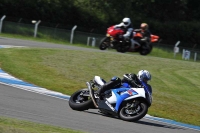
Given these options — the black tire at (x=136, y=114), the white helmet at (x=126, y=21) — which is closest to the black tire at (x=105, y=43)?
the white helmet at (x=126, y=21)

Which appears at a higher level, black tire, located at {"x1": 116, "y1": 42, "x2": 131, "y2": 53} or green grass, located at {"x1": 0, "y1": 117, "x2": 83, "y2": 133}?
black tire, located at {"x1": 116, "y1": 42, "x2": 131, "y2": 53}

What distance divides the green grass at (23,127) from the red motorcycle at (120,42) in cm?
1989

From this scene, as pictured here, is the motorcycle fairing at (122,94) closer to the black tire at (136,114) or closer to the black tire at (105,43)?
the black tire at (136,114)

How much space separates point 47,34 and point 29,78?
21.9 metres

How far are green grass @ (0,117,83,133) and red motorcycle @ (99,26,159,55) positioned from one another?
19.9 meters

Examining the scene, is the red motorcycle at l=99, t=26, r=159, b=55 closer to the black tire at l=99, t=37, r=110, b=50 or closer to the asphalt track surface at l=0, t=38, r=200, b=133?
the black tire at l=99, t=37, r=110, b=50

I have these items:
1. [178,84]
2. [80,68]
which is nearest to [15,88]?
[80,68]

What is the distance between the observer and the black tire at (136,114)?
12.2 m

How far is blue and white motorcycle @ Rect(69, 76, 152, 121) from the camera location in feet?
40.5

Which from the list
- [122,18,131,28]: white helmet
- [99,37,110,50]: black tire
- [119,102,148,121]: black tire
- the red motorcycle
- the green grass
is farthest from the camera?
[99,37,110,50]: black tire

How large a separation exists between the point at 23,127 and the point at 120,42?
2088 cm

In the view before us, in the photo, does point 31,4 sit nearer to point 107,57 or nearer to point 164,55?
point 164,55

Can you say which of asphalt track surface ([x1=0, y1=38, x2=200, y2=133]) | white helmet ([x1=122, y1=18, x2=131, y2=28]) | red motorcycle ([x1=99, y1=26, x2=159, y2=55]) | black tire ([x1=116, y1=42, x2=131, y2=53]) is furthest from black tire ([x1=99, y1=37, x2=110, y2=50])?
asphalt track surface ([x1=0, y1=38, x2=200, y2=133])

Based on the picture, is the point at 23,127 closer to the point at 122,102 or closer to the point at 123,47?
the point at 122,102
